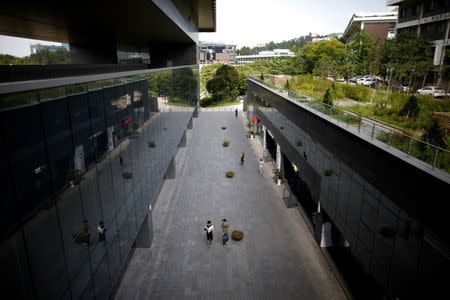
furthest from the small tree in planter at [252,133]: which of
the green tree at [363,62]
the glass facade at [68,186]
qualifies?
the glass facade at [68,186]

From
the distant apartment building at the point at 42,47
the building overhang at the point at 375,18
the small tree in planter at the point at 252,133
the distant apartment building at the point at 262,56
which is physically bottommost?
the small tree in planter at the point at 252,133

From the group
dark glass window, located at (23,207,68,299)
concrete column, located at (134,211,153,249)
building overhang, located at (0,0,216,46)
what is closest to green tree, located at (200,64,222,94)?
building overhang, located at (0,0,216,46)

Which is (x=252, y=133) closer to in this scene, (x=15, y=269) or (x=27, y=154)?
(x=27, y=154)

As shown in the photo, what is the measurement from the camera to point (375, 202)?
9078mm

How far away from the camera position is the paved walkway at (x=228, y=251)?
446 inches

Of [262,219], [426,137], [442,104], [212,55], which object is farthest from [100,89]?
[212,55]

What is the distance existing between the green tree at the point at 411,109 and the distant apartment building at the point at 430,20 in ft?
73.8

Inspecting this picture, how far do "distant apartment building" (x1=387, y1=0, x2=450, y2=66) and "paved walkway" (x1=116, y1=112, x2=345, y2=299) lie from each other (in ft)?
79.1

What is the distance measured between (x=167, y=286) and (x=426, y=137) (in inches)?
374

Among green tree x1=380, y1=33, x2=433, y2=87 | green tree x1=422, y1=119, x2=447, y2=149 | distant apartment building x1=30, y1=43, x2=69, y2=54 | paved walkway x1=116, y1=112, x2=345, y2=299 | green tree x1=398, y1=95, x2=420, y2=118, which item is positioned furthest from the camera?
green tree x1=380, y1=33, x2=433, y2=87

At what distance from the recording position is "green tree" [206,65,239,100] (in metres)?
59.3

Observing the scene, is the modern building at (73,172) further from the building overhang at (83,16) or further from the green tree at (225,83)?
the green tree at (225,83)

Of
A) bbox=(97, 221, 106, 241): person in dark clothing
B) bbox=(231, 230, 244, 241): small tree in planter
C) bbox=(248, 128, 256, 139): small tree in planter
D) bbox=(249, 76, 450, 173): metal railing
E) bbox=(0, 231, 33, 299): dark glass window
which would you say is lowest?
bbox=(231, 230, 244, 241): small tree in planter

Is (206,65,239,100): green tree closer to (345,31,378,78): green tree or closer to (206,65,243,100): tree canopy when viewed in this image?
(206,65,243,100): tree canopy
